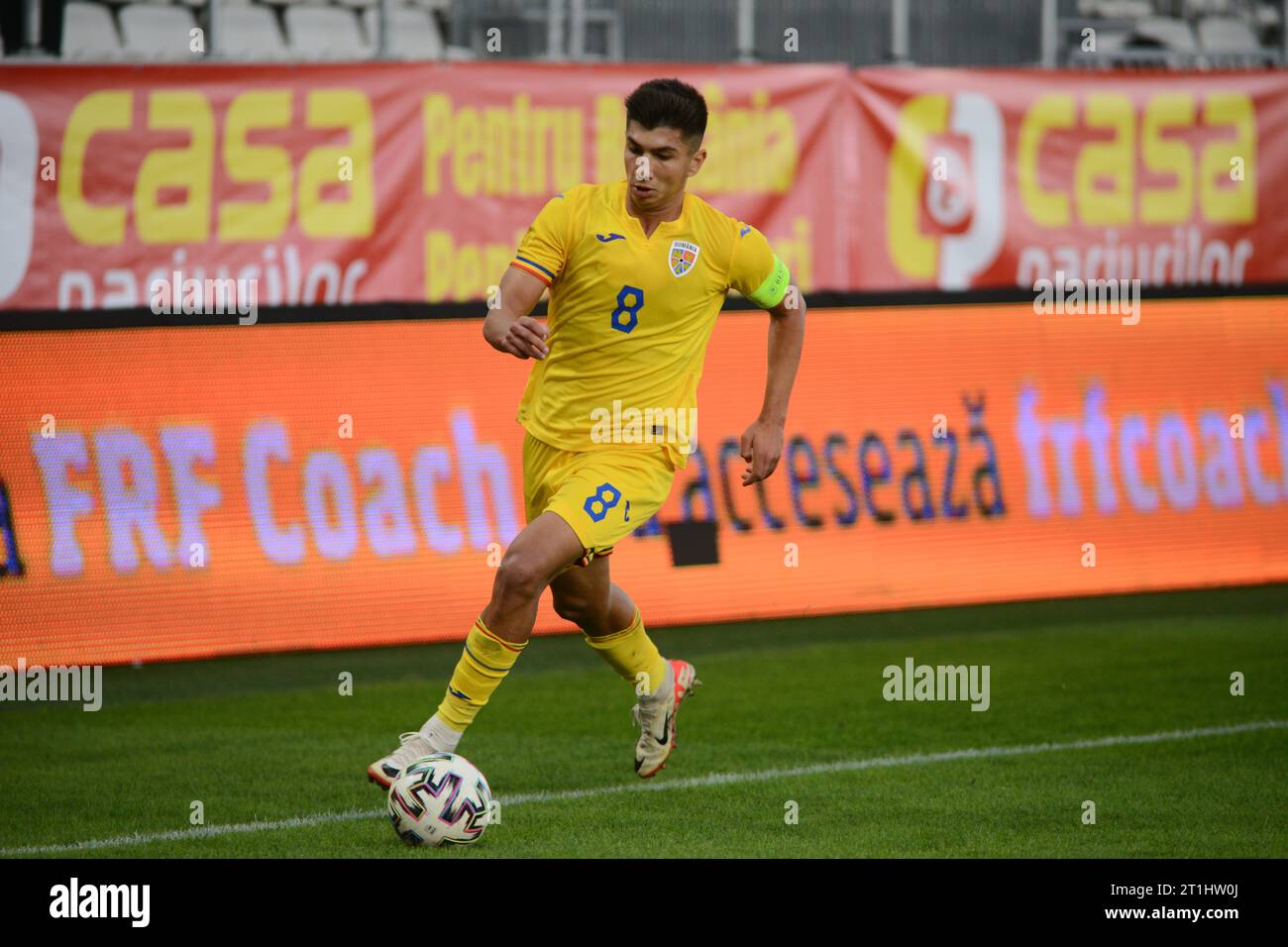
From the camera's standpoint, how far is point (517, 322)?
656 centimetres

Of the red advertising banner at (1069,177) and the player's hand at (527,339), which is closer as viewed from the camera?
the player's hand at (527,339)

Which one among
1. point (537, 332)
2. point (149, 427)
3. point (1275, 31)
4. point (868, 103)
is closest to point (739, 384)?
point (868, 103)

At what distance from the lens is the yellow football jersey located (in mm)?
7176

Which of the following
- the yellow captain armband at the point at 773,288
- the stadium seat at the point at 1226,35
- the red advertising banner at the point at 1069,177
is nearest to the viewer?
the yellow captain armband at the point at 773,288

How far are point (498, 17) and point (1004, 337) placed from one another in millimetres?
4922

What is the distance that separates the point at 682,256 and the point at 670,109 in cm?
52

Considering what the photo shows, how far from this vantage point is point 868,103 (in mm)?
12922

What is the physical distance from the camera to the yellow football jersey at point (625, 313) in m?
7.18

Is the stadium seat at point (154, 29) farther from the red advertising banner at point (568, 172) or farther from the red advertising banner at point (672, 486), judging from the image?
the red advertising banner at point (672, 486)

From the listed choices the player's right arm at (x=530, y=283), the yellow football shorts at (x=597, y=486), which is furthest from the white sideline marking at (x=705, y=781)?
the player's right arm at (x=530, y=283)

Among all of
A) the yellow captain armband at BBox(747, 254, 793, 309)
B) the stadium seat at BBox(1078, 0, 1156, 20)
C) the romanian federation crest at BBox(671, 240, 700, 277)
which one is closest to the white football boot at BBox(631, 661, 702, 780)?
the yellow captain armband at BBox(747, 254, 793, 309)

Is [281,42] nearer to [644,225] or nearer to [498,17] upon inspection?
[498,17]
